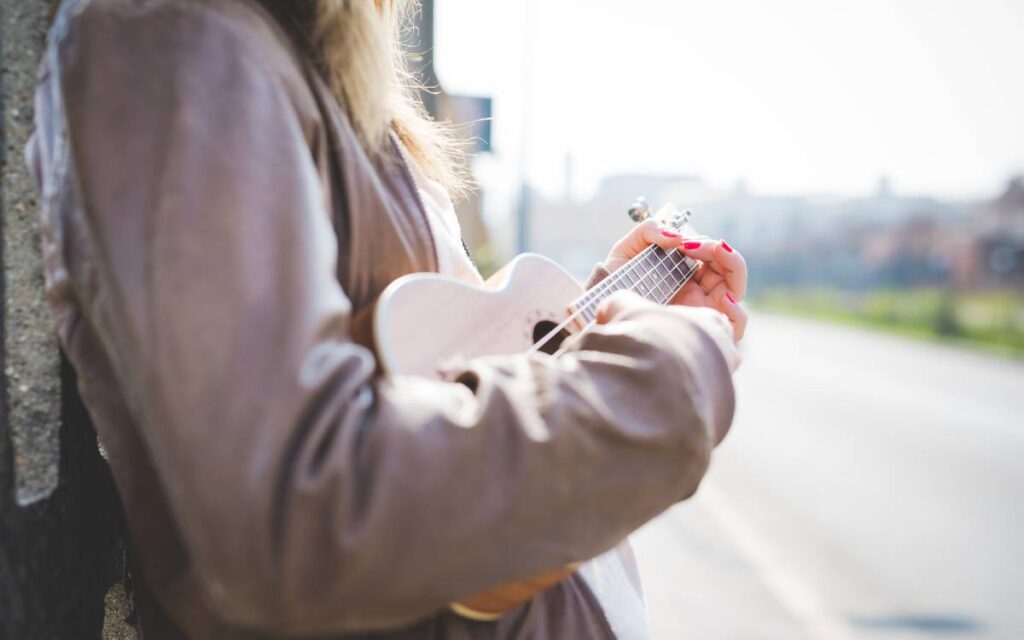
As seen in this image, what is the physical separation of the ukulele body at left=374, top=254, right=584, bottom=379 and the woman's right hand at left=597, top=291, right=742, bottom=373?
182mm

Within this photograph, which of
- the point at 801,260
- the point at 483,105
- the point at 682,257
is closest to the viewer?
the point at 682,257

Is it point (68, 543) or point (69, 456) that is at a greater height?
point (69, 456)

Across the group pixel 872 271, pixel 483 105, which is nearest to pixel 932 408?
pixel 483 105

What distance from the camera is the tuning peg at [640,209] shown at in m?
2.02

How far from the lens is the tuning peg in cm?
202

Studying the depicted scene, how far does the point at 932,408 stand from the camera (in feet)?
37.7

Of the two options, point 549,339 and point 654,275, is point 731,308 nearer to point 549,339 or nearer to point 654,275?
point 654,275

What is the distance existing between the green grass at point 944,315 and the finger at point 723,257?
2138 cm

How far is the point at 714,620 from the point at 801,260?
51.9m

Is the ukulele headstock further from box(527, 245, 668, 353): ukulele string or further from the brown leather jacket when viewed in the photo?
the brown leather jacket

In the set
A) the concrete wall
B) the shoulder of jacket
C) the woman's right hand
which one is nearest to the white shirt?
the woman's right hand

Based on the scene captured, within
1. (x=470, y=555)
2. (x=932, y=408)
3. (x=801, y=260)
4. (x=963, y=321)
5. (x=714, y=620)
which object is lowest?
(x=801, y=260)

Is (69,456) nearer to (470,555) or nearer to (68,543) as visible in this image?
(68,543)

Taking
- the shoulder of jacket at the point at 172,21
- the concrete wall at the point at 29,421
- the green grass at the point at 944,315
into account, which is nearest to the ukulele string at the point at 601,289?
the shoulder of jacket at the point at 172,21
